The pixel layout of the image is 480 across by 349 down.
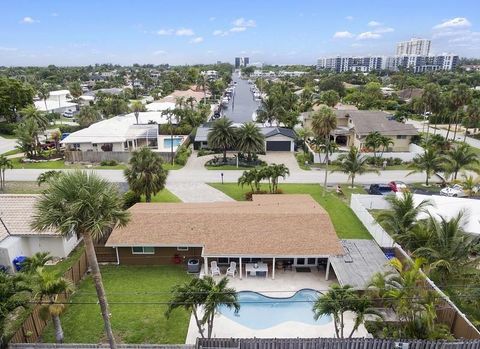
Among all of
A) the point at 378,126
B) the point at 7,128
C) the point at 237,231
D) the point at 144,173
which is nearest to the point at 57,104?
the point at 7,128

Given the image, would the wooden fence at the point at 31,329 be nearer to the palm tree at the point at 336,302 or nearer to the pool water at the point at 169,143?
the palm tree at the point at 336,302

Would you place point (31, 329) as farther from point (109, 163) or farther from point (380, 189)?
point (109, 163)

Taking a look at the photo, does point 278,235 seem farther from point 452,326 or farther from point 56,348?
point 56,348

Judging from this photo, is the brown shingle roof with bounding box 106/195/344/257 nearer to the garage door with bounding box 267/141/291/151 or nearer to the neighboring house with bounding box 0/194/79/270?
the neighboring house with bounding box 0/194/79/270

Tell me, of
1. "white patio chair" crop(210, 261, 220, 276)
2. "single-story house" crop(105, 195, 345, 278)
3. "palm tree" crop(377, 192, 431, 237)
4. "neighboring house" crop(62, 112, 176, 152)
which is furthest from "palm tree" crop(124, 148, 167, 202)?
"neighboring house" crop(62, 112, 176, 152)

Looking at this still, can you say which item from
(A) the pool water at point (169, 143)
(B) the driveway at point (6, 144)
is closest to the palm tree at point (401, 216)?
(A) the pool water at point (169, 143)

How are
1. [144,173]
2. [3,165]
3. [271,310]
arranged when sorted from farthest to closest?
[3,165] < [144,173] < [271,310]
